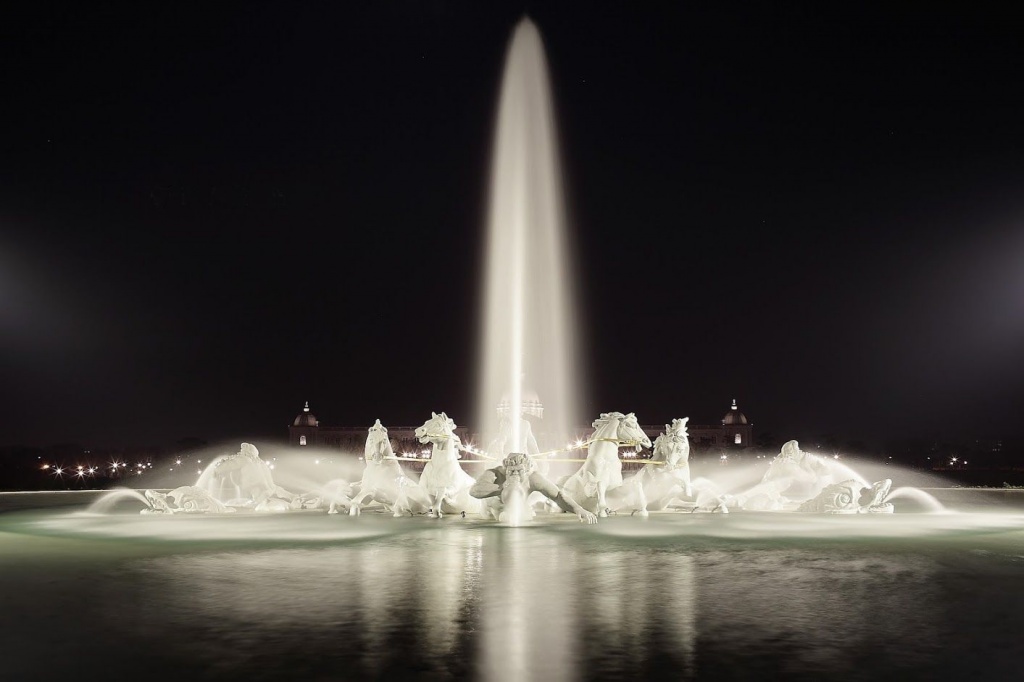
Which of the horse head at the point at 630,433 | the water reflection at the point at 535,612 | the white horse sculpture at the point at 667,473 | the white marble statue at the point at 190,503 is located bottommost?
the water reflection at the point at 535,612

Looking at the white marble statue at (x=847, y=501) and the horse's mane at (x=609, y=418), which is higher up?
the horse's mane at (x=609, y=418)

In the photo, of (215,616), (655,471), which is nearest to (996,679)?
(215,616)

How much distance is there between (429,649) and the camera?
9094 mm

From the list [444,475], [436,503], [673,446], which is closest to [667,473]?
[673,446]

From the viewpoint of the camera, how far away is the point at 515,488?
23062 mm

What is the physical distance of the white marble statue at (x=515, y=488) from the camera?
23031 millimetres

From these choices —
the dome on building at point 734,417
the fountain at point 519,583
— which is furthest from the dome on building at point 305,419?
the fountain at point 519,583

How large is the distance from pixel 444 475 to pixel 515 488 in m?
4.33

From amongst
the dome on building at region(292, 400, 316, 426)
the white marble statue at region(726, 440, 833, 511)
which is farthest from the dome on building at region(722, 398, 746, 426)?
the white marble statue at region(726, 440, 833, 511)

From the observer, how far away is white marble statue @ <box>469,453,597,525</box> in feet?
75.6

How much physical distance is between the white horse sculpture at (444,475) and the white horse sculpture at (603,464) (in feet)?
9.13

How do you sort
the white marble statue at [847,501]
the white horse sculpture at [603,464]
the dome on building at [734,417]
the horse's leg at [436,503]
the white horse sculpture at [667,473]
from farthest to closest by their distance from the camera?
the dome on building at [734,417]
the white horse sculpture at [667,473]
the white marble statue at [847,501]
the white horse sculpture at [603,464]
the horse's leg at [436,503]

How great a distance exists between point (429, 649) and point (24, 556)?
35.9ft

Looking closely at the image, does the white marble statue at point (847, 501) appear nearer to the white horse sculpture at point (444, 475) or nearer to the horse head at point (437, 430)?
the white horse sculpture at point (444, 475)
